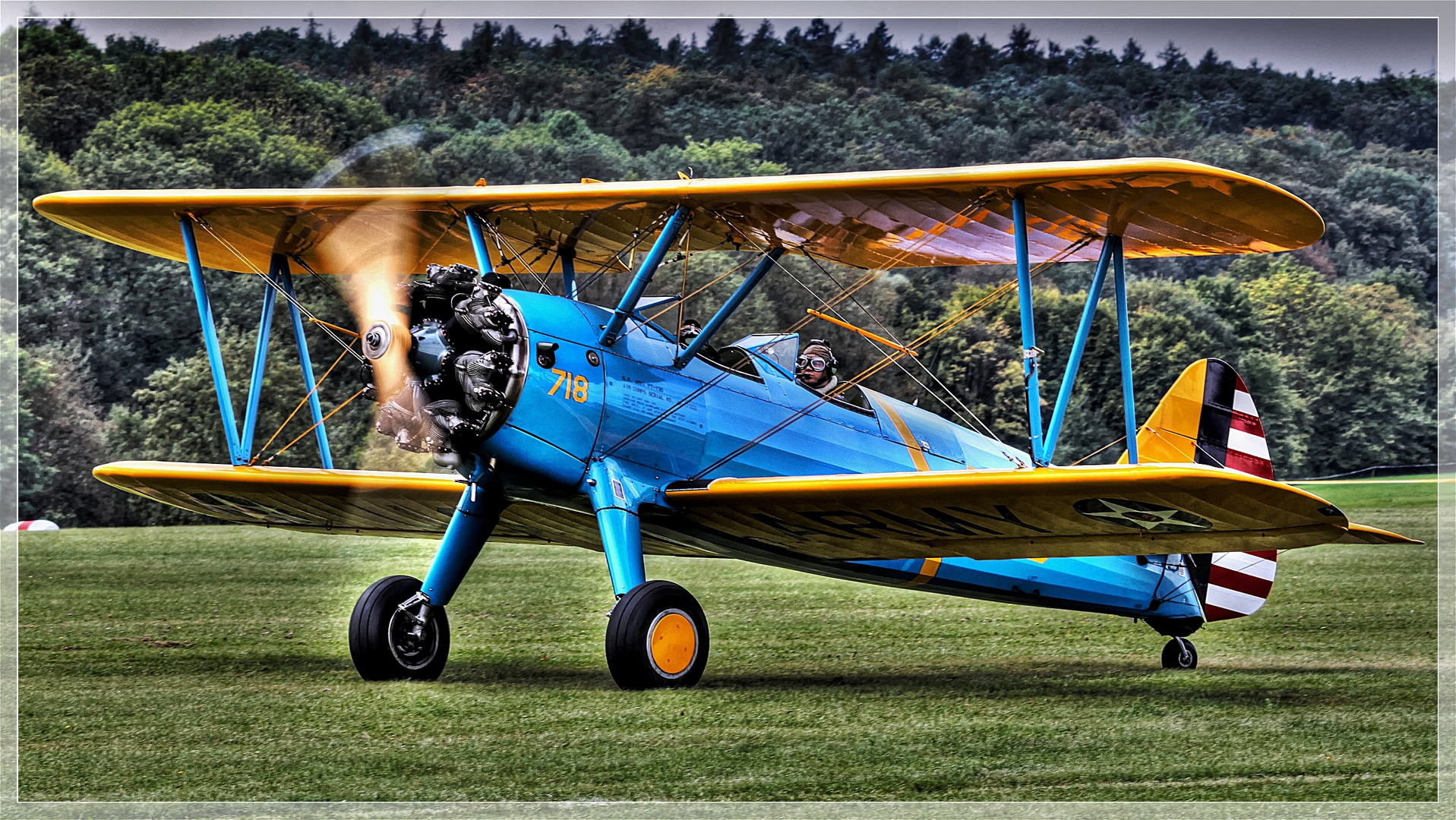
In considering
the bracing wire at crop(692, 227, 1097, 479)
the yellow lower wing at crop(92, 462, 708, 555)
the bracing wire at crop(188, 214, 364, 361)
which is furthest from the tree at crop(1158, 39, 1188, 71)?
the bracing wire at crop(188, 214, 364, 361)

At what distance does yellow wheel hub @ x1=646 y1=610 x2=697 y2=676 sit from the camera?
6.77m

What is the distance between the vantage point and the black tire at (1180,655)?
9594 mm

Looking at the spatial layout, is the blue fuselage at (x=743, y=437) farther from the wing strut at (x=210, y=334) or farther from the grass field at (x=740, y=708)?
the wing strut at (x=210, y=334)

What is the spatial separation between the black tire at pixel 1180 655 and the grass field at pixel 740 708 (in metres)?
0.13

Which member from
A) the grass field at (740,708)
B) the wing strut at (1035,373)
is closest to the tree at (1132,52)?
the grass field at (740,708)

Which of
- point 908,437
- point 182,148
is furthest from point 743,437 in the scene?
point 182,148

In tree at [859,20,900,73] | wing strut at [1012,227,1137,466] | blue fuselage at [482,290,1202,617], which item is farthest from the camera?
tree at [859,20,900,73]

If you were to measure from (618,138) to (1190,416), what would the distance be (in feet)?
104

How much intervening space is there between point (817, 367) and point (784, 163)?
108 ft

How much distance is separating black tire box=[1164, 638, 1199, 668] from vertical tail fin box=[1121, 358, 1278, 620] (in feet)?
0.88

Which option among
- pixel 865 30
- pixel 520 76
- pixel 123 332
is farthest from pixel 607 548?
pixel 865 30

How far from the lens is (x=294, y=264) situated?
8969 mm

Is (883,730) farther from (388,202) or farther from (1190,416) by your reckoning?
(1190,416)

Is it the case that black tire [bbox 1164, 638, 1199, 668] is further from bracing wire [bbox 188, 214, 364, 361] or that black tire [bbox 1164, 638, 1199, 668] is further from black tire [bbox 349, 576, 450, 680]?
bracing wire [bbox 188, 214, 364, 361]
